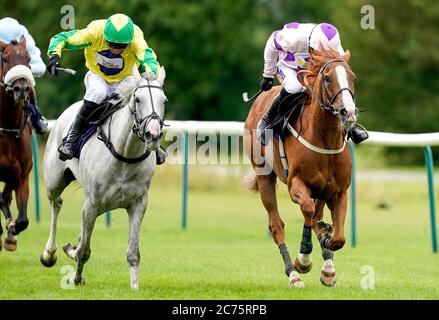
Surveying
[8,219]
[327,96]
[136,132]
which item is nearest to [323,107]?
[327,96]

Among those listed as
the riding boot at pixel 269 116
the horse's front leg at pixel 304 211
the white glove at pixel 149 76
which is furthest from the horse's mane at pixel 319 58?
the white glove at pixel 149 76

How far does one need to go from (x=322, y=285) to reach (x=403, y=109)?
32.9 m

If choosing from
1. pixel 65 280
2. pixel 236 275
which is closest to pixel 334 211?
pixel 236 275

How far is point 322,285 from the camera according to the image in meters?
9.11

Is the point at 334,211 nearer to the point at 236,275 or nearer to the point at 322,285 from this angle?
the point at 322,285

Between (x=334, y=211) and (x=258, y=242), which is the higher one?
(x=334, y=211)

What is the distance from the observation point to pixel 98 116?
901 cm

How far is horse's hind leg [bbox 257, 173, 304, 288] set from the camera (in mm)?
8843

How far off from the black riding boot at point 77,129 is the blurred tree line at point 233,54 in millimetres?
28586

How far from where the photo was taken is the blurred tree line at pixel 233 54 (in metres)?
39.0

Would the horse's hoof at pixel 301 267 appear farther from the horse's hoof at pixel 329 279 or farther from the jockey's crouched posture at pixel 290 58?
the jockey's crouched posture at pixel 290 58

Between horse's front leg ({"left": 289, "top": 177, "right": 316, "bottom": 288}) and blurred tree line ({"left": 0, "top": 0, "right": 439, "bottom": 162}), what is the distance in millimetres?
29107
